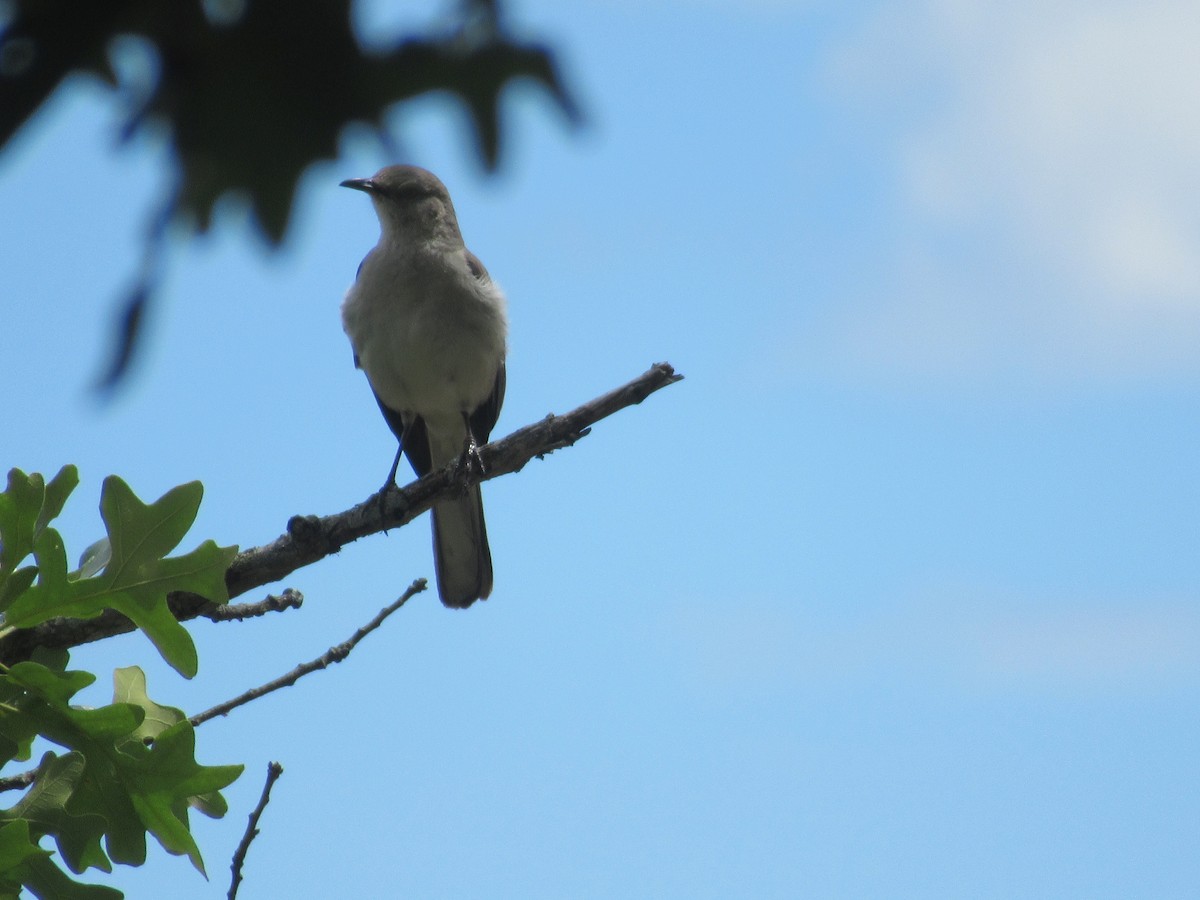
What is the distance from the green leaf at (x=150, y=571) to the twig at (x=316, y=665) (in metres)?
0.17

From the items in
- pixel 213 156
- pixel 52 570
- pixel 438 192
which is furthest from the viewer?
pixel 438 192

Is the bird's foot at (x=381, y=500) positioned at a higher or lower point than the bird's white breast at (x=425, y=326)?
lower

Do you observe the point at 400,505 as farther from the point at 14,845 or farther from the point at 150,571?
the point at 14,845

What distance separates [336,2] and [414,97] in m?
0.15

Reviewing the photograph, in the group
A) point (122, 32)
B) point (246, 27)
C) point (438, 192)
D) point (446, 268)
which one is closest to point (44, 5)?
point (122, 32)

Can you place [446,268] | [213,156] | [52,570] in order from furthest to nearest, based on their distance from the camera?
[446,268], [52,570], [213,156]

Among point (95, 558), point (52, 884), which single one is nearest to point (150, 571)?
point (95, 558)

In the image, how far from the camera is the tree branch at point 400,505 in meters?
4.59

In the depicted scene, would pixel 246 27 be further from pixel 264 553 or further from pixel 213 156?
pixel 264 553

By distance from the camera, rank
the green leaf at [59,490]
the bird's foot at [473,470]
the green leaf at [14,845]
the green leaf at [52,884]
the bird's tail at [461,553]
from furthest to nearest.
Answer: the bird's tail at [461,553], the bird's foot at [473,470], the green leaf at [59,490], the green leaf at [52,884], the green leaf at [14,845]

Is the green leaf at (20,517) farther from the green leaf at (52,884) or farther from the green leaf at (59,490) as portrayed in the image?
the green leaf at (52,884)

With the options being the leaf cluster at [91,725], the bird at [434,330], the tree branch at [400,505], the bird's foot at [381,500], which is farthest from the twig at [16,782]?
the bird at [434,330]

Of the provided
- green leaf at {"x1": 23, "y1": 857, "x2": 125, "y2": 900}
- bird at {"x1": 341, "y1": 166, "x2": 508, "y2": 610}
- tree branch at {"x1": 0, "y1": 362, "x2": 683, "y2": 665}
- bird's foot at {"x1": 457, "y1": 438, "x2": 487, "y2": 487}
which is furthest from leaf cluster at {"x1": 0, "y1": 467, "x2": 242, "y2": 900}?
bird at {"x1": 341, "y1": 166, "x2": 508, "y2": 610}

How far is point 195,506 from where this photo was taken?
3.43 meters
